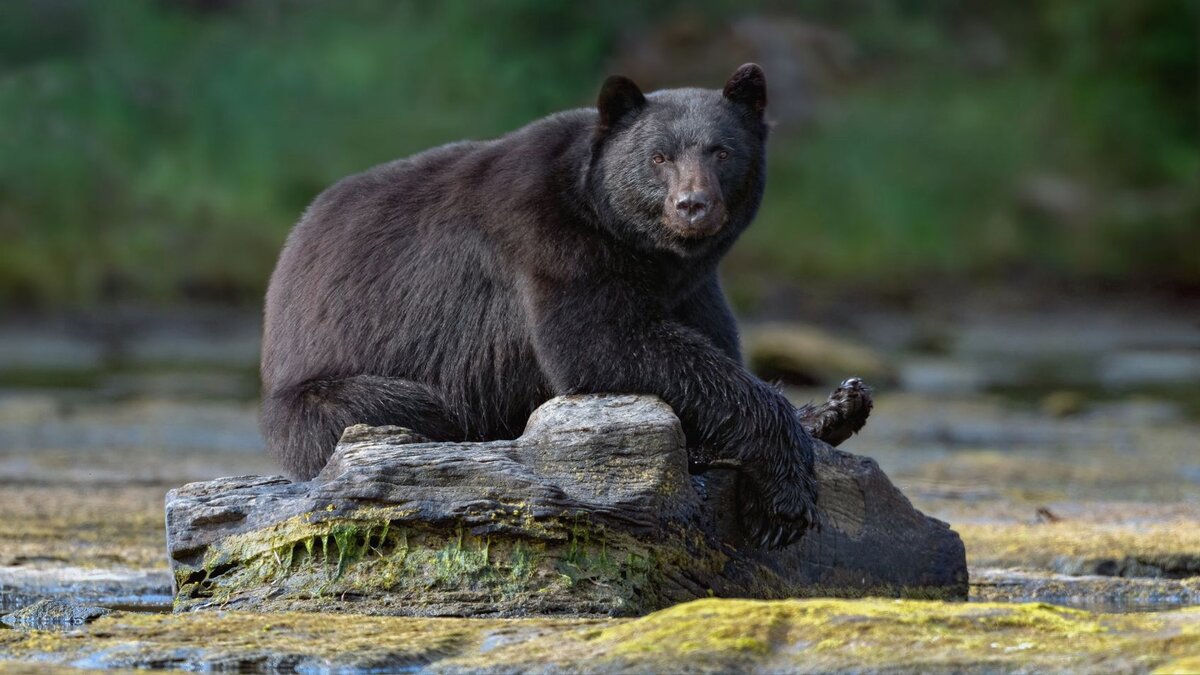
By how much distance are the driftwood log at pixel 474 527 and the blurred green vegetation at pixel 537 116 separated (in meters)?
17.2

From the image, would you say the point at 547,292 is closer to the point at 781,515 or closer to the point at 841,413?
the point at 781,515

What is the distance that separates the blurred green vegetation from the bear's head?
1714 cm

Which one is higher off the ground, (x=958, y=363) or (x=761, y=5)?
(x=761, y=5)

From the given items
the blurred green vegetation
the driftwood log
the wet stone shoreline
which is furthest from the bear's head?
the blurred green vegetation

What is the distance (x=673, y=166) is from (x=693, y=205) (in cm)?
23

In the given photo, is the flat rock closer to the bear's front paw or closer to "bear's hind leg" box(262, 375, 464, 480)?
"bear's hind leg" box(262, 375, 464, 480)

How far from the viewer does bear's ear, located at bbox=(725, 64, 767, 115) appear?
22.1 feet

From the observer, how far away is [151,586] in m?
6.73

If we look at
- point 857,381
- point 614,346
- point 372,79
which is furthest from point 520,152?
point 372,79

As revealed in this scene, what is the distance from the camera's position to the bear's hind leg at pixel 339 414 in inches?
257

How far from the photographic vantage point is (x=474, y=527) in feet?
19.3

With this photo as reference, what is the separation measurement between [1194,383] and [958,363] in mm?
2546

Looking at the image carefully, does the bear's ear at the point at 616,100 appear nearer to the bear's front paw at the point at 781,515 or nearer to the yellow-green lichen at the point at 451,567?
the bear's front paw at the point at 781,515

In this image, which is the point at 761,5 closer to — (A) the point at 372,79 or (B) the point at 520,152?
(A) the point at 372,79
